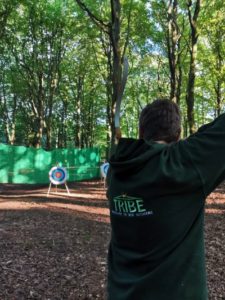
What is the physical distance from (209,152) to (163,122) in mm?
238

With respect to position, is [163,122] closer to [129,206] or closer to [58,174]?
[129,206]

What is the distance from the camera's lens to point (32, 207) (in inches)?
477

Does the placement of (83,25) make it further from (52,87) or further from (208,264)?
(208,264)

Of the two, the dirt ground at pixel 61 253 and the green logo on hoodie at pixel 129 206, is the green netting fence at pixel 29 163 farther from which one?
the green logo on hoodie at pixel 129 206

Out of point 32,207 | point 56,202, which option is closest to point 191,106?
point 56,202

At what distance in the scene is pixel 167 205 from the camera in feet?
5.59

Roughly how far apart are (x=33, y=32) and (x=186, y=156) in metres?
28.2

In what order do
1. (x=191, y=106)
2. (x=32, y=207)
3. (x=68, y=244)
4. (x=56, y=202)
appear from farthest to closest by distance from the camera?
1. (x=191, y=106)
2. (x=56, y=202)
3. (x=32, y=207)
4. (x=68, y=244)

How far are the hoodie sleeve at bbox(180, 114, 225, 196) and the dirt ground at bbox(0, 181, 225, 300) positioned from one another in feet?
12.0

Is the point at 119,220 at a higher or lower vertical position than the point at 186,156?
lower

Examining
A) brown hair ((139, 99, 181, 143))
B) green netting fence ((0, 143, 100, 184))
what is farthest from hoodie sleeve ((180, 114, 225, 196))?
green netting fence ((0, 143, 100, 184))

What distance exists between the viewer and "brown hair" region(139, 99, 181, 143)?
5.91 ft

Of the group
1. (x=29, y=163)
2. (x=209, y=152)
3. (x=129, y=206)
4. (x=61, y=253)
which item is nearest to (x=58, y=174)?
(x=29, y=163)

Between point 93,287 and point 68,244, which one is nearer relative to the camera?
point 93,287
